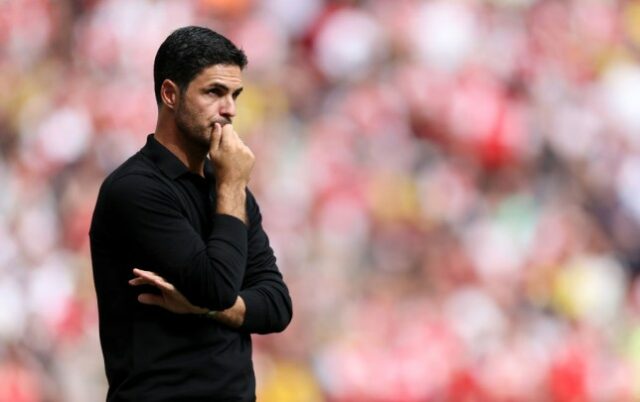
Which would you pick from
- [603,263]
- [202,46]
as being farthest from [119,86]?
[202,46]

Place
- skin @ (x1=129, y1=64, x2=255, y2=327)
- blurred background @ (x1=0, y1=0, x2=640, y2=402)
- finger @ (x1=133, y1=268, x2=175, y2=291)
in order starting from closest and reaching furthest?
finger @ (x1=133, y1=268, x2=175, y2=291) < skin @ (x1=129, y1=64, x2=255, y2=327) < blurred background @ (x1=0, y1=0, x2=640, y2=402)

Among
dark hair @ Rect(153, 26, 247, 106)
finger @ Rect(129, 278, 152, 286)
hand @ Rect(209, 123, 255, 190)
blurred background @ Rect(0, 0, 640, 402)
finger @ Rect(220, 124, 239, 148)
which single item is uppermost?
blurred background @ Rect(0, 0, 640, 402)

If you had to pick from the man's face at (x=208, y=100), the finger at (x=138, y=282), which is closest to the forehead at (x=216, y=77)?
the man's face at (x=208, y=100)

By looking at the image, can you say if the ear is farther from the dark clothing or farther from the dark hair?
the dark clothing

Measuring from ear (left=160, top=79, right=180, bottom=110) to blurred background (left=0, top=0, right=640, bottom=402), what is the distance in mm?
4295

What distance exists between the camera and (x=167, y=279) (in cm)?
259

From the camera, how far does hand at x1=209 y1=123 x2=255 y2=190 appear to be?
2668mm

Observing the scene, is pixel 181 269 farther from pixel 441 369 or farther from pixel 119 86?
pixel 119 86

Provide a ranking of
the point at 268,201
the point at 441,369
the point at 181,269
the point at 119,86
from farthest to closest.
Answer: the point at 119,86, the point at 268,201, the point at 441,369, the point at 181,269

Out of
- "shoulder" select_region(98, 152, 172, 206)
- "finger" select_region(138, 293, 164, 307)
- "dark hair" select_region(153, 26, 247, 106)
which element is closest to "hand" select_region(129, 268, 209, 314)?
"finger" select_region(138, 293, 164, 307)


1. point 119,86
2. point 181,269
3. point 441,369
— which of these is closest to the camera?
point 181,269

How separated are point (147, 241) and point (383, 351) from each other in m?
4.56

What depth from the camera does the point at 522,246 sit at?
303 inches


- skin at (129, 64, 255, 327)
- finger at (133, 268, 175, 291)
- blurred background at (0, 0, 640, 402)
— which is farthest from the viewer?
blurred background at (0, 0, 640, 402)
